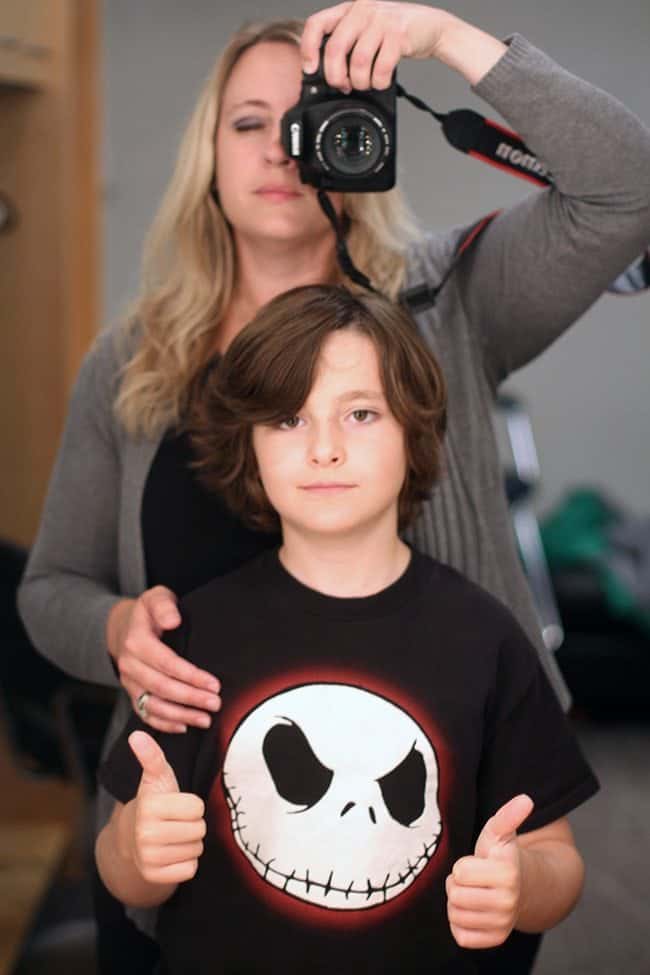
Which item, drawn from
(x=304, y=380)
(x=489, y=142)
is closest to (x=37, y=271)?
(x=489, y=142)

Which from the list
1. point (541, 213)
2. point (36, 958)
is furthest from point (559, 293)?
point (36, 958)

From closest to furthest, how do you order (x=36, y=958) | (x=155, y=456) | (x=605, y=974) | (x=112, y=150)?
1. (x=155, y=456)
2. (x=605, y=974)
3. (x=36, y=958)
4. (x=112, y=150)

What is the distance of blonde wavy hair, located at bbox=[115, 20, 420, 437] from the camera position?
1.22 metres

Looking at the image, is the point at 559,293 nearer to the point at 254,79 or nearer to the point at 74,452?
the point at 254,79

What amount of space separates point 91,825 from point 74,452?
1.42 metres

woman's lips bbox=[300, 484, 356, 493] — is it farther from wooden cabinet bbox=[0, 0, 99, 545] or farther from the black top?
wooden cabinet bbox=[0, 0, 99, 545]

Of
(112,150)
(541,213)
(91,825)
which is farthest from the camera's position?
(112,150)

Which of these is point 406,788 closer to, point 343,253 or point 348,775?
point 348,775

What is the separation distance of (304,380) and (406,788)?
1.04ft

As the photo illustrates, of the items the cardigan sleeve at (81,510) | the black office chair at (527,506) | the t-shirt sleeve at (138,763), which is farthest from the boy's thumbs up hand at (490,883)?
the black office chair at (527,506)

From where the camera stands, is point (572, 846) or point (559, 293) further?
point (559, 293)

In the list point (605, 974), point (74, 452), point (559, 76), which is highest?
point (559, 76)

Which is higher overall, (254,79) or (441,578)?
(254,79)

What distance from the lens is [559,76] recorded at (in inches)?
39.6
